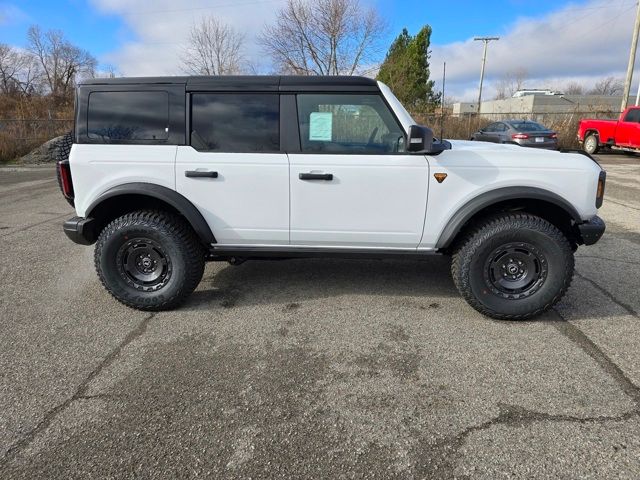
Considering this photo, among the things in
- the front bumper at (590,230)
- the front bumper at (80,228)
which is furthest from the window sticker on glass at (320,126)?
the front bumper at (590,230)

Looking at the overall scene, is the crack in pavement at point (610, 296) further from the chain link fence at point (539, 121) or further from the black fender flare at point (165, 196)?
the chain link fence at point (539, 121)

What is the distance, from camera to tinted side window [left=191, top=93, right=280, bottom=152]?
3377 millimetres

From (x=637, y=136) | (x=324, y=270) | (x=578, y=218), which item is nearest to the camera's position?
(x=578, y=218)

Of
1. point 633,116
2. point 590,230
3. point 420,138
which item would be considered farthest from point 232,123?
point 633,116

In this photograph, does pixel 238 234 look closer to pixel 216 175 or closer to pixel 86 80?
pixel 216 175

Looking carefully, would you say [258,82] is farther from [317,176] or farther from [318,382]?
[318,382]

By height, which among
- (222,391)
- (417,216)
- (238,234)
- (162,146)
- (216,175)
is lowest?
(222,391)

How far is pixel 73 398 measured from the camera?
2.51 meters

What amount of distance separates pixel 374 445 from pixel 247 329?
5.05 feet

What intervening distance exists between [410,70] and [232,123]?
2568 centimetres

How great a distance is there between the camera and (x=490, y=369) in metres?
2.77

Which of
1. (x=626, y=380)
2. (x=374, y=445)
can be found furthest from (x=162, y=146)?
(x=626, y=380)

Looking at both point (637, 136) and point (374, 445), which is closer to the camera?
point (374, 445)

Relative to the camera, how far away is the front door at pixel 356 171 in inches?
129
